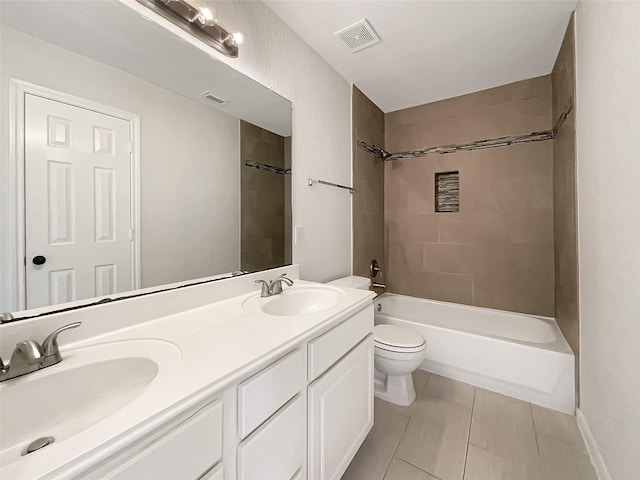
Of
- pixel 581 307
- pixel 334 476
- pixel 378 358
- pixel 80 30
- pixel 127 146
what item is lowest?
pixel 334 476

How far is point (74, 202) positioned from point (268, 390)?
0.81 m

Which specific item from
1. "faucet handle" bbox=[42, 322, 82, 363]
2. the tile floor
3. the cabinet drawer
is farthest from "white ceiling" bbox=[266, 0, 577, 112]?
the tile floor

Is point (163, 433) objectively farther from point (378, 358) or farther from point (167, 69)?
point (378, 358)

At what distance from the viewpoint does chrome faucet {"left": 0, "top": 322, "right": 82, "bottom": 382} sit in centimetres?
61

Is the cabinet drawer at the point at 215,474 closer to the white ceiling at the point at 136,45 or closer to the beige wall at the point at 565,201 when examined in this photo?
the white ceiling at the point at 136,45

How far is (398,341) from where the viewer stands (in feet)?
5.62

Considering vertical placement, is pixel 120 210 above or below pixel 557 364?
above

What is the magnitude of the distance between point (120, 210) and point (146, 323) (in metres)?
0.41

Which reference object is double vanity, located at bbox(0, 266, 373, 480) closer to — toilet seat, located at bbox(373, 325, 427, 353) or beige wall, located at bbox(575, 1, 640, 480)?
toilet seat, located at bbox(373, 325, 427, 353)

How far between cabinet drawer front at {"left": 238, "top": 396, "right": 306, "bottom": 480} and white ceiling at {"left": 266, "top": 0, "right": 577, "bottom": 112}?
78.0 inches

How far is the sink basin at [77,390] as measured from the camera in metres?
0.57

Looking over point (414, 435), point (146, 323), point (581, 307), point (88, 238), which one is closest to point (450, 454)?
point (414, 435)

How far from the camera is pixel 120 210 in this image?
91 centimetres

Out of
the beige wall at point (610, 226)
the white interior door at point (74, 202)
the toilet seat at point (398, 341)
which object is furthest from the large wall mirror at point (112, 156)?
the beige wall at point (610, 226)
